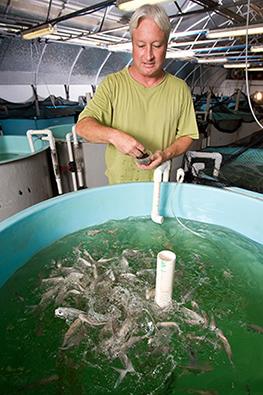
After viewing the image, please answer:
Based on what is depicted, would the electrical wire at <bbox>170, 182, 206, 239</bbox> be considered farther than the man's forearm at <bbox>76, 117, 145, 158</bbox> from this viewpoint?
Yes

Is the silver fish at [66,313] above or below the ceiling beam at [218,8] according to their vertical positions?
below

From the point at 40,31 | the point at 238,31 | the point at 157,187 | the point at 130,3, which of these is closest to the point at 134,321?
the point at 157,187

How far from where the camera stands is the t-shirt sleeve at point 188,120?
1.55m

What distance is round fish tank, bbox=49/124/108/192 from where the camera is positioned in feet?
9.94

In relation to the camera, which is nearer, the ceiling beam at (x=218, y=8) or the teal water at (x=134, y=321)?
the teal water at (x=134, y=321)

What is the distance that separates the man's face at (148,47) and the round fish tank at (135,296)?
2.14ft

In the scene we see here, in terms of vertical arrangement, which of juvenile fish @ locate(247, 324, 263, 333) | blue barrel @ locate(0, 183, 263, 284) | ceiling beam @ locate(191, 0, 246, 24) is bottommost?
juvenile fish @ locate(247, 324, 263, 333)

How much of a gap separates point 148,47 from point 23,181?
1.79 m

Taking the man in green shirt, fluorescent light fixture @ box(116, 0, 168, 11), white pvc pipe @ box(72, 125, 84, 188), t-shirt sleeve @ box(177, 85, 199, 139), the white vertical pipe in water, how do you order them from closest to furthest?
the white vertical pipe in water
the man in green shirt
t-shirt sleeve @ box(177, 85, 199, 139)
fluorescent light fixture @ box(116, 0, 168, 11)
white pvc pipe @ box(72, 125, 84, 188)

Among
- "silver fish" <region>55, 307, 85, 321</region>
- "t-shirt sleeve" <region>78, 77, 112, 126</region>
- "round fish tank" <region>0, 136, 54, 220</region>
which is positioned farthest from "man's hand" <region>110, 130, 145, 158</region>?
"round fish tank" <region>0, 136, 54, 220</region>

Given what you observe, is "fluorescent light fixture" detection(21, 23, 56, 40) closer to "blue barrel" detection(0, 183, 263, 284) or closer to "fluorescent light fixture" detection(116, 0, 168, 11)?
"fluorescent light fixture" detection(116, 0, 168, 11)

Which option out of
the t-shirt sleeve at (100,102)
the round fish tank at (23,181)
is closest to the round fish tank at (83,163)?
the round fish tank at (23,181)

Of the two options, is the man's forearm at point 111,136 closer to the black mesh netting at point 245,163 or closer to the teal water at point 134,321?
the teal water at point 134,321

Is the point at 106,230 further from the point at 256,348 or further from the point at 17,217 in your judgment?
the point at 256,348
